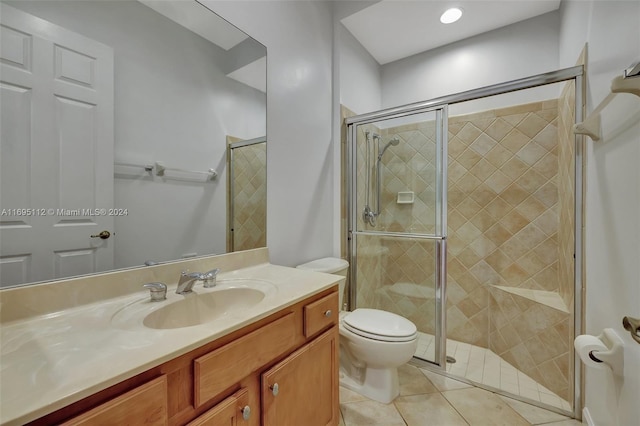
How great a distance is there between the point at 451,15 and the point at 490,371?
2669mm

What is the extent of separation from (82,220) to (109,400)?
0.65 meters

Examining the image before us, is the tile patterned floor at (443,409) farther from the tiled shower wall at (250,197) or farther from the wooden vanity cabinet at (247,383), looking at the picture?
the tiled shower wall at (250,197)

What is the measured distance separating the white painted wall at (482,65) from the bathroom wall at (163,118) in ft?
6.29

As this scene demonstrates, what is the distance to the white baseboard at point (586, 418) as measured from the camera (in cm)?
127

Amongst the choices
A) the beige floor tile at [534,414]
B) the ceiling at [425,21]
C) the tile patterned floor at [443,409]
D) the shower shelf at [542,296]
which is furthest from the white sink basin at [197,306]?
the ceiling at [425,21]

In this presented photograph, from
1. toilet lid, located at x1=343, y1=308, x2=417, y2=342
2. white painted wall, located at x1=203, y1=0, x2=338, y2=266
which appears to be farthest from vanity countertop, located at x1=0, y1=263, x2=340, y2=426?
white painted wall, located at x1=203, y1=0, x2=338, y2=266

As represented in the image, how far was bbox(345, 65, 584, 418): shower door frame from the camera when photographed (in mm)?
1400

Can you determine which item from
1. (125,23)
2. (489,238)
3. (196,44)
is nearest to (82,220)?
(125,23)

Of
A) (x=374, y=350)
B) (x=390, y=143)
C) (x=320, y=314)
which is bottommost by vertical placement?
(x=374, y=350)

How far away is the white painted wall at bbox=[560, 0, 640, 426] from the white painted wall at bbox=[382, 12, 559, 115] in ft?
2.54

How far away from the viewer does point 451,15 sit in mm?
2066

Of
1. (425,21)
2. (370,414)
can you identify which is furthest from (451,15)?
(370,414)

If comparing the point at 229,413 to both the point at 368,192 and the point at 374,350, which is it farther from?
the point at 368,192

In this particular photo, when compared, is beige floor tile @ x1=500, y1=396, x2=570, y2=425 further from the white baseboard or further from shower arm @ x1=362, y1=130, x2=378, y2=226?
shower arm @ x1=362, y1=130, x2=378, y2=226
